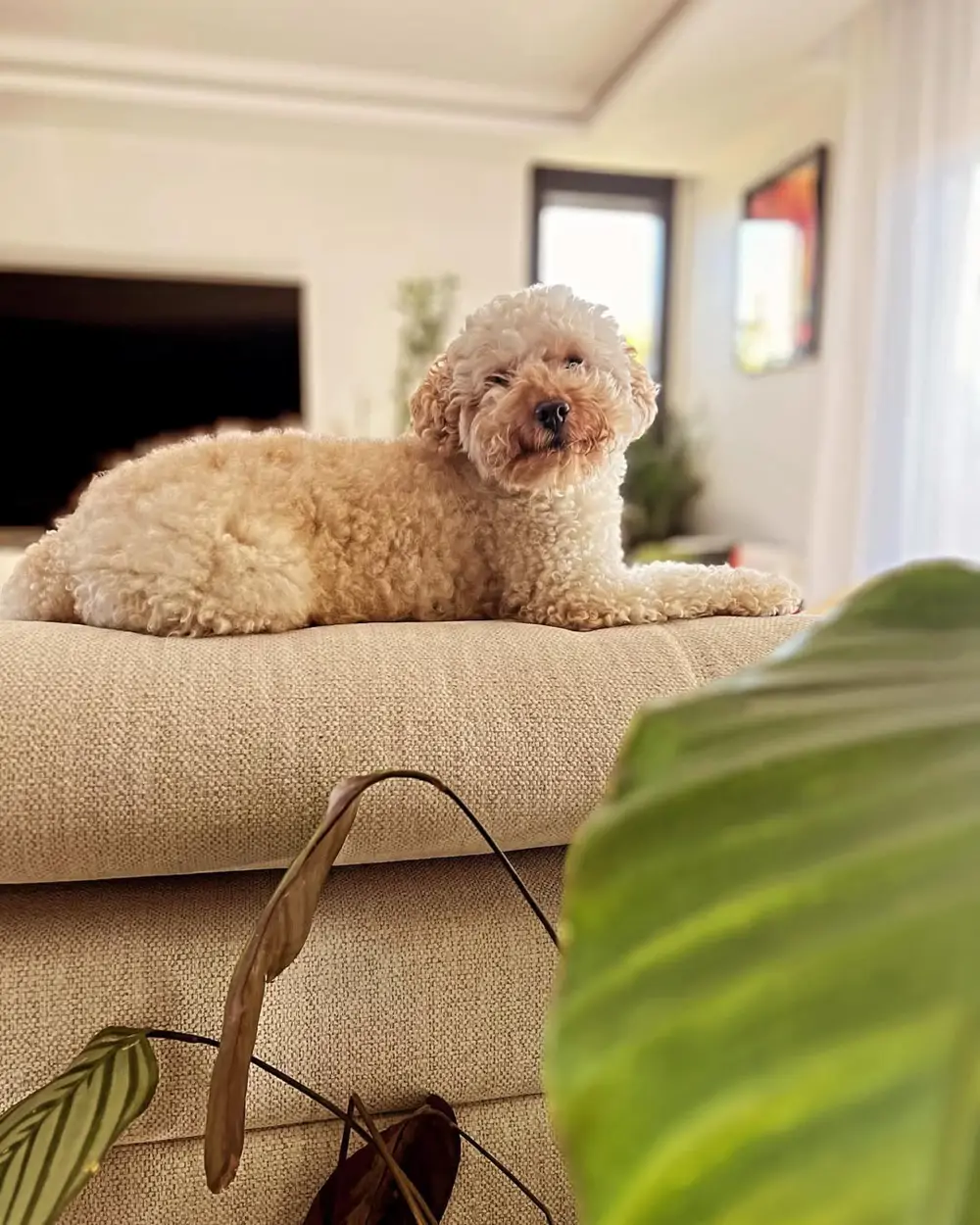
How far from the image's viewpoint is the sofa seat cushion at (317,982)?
0.59 metres

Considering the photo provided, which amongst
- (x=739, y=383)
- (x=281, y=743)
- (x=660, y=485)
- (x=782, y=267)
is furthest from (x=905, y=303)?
(x=281, y=743)

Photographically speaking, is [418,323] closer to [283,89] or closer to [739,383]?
[283,89]

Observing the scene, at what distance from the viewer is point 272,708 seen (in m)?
0.56

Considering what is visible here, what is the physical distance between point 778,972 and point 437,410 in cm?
79

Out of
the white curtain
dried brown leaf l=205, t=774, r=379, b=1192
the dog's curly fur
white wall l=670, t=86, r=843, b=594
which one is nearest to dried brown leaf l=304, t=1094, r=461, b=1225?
dried brown leaf l=205, t=774, r=379, b=1192

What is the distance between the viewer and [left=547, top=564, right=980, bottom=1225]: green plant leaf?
0.15 meters

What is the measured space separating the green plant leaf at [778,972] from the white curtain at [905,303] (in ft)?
8.16

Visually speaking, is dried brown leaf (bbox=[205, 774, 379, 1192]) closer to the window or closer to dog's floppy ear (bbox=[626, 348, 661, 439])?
dog's floppy ear (bbox=[626, 348, 661, 439])

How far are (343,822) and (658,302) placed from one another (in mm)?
4053

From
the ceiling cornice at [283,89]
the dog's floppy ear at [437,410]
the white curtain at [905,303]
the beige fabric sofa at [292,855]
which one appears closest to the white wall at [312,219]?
the ceiling cornice at [283,89]

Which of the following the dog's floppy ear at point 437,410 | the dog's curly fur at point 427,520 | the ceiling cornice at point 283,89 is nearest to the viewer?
the dog's curly fur at point 427,520

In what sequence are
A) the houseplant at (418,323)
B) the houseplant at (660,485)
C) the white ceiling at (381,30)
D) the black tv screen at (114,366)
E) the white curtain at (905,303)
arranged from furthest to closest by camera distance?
1. the houseplant at (660,485)
2. the houseplant at (418,323)
3. the black tv screen at (114,366)
4. the white ceiling at (381,30)
5. the white curtain at (905,303)

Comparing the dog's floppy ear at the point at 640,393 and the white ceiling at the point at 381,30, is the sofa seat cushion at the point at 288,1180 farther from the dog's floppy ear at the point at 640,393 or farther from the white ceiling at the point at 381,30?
the white ceiling at the point at 381,30

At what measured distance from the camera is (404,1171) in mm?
588
